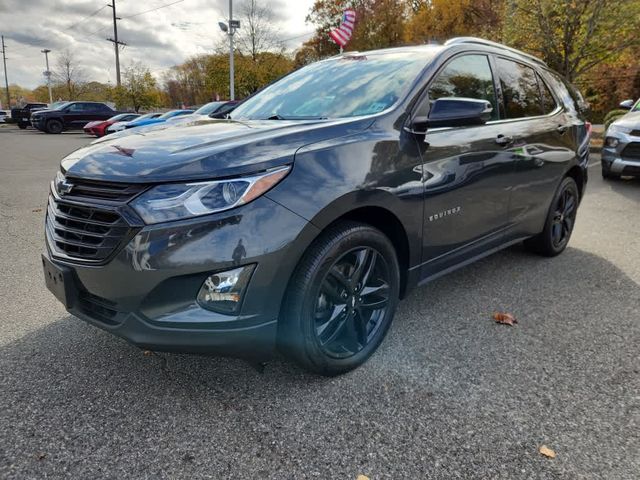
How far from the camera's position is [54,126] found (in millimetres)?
26156

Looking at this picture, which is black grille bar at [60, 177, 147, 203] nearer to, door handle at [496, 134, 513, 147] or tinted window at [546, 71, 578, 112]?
door handle at [496, 134, 513, 147]

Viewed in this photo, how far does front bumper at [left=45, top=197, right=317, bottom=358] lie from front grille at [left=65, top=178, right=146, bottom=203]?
18 centimetres

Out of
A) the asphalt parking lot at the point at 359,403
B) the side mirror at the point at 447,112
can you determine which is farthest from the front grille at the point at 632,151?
the side mirror at the point at 447,112

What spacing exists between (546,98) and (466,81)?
1353 millimetres

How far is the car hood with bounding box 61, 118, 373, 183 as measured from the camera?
6.36ft

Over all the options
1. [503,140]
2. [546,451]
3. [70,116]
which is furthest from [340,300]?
[70,116]

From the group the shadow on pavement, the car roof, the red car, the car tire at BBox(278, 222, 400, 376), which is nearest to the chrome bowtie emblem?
the shadow on pavement

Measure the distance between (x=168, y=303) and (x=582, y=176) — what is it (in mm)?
4167

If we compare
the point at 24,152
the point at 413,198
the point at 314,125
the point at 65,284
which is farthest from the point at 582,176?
the point at 24,152

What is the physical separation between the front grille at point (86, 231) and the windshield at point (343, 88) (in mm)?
1305

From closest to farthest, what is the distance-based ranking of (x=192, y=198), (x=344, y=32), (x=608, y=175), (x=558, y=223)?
(x=192, y=198), (x=558, y=223), (x=608, y=175), (x=344, y=32)

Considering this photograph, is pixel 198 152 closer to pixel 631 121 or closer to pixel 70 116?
pixel 631 121

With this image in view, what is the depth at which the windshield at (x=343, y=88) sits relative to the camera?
2.72 m

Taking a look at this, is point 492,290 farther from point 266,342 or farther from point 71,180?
point 71,180
